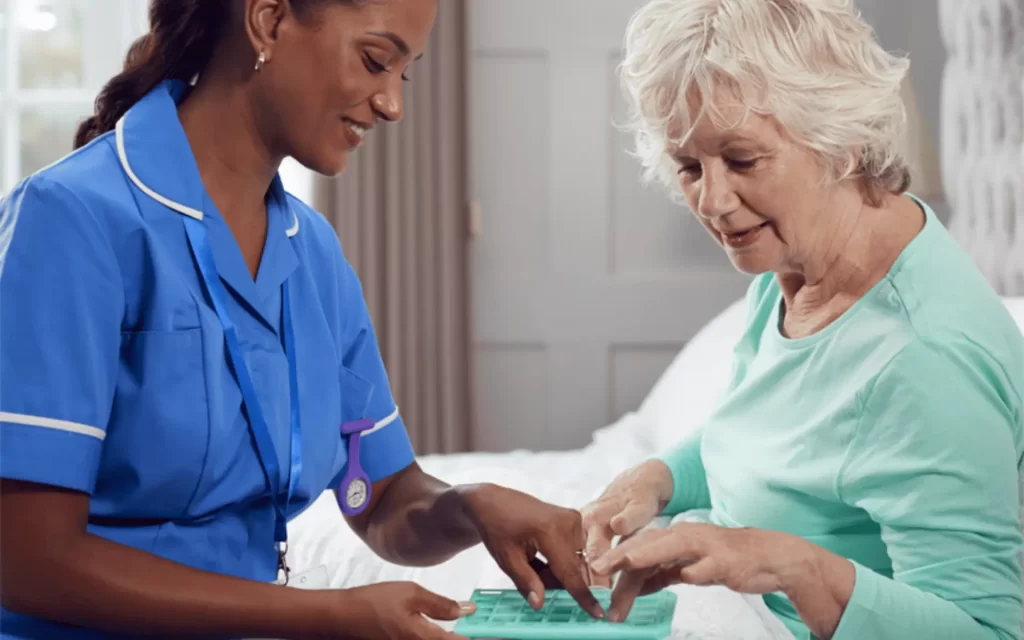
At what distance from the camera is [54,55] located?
3350mm

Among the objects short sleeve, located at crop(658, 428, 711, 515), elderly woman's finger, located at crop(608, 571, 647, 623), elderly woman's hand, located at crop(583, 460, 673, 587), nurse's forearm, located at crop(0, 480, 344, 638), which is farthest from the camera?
short sleeve, located at crop(658, 428, 711, 515)

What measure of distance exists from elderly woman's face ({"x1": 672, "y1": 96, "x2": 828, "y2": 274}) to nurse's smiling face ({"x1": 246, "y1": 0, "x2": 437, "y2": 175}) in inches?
14.2

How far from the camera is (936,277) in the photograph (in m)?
1.21

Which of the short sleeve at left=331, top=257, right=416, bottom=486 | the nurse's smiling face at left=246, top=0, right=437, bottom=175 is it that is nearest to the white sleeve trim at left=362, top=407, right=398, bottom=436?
the short sleeve at left=331, top=257, right=416, bottom=486

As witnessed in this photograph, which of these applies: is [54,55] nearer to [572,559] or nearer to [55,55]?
[55,55]

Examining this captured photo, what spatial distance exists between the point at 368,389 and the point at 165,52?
44cm

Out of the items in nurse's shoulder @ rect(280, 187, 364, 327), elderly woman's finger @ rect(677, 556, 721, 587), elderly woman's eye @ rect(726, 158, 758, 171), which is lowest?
elderly woman's finger @ rect(677, 556, 721, 587)

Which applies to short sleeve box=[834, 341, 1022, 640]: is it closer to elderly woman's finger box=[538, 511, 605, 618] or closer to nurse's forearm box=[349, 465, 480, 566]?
elderly woman's finger box=[538, 511, 605, 618]

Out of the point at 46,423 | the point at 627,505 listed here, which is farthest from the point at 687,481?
the point at 46,423

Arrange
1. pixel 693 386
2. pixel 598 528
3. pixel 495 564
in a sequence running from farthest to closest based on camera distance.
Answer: pixel 693 386
pixel 495 564
pixel 598 528

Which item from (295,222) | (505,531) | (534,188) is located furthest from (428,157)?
(505,531)

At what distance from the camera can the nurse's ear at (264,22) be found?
112 cm

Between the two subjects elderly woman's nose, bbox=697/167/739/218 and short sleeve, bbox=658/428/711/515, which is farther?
short sleeve, bbox=658/428/711/515

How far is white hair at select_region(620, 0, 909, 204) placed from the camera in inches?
49.7
